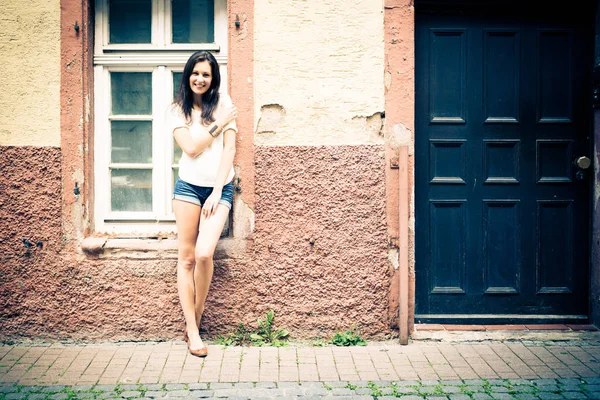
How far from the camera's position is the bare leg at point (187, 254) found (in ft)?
14.3

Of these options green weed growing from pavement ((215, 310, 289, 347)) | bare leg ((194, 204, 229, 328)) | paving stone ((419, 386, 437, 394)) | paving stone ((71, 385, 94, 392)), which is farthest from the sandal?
paving stone ((419, 386, 437, 394))

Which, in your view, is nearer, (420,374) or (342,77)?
(420,374)

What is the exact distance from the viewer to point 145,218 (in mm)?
4875

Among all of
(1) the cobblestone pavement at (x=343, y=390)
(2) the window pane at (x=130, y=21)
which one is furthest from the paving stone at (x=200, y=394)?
(2) the window pane at (x=130, y=21)

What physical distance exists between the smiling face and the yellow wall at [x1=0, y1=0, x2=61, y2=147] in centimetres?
119

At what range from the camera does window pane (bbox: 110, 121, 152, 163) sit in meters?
4.88

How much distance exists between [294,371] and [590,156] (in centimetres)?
309

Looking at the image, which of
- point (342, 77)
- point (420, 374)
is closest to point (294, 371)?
point (420, 374)

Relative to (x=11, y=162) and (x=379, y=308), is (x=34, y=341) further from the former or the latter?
(x=379, y=308)

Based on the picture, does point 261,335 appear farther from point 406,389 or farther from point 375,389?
point 406,389

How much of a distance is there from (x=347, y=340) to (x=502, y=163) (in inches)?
79.2

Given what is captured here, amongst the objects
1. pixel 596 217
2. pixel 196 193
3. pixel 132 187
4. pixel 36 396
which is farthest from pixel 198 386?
pixel 596 217

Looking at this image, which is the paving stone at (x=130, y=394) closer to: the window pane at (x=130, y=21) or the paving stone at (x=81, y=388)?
the paving stone at (x=81, y=388)

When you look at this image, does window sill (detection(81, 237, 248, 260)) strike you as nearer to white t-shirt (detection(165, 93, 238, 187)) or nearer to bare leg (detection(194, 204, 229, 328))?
bare leg (detection(194, 204, 229, 328))
